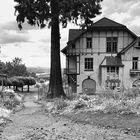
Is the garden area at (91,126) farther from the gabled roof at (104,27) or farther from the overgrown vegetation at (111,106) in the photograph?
the gabled roof at (104,27)

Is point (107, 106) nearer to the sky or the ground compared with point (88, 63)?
nearer to the ground

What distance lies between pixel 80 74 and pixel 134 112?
29.3 meters

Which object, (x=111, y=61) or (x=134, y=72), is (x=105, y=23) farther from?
(x=134, y=72)

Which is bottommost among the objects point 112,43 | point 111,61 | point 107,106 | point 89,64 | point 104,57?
point 107,106

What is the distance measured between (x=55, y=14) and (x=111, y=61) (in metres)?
18.8

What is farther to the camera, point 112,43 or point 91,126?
point 112,43

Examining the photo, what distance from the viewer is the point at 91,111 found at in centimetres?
1062

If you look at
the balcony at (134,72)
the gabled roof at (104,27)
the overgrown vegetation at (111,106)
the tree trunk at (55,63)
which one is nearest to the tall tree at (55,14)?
the tree trunk at (55,63)

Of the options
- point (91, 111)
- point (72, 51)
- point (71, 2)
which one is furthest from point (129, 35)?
point (91, 111)

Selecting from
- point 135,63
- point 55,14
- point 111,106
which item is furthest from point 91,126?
point 135,63

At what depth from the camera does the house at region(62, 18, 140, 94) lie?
123 feet

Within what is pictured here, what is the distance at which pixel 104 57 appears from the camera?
3838 cm

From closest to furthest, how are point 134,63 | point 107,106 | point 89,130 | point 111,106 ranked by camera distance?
point 89,130 → point 111,106 → point 107,106 → point 134,63

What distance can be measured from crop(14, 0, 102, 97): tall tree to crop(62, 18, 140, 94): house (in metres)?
13.4
